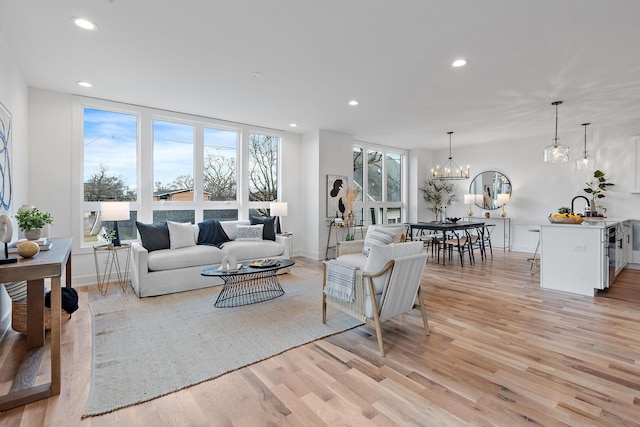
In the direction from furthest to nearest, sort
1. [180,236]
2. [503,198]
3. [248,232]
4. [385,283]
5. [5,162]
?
[503,198] < [248,232] < [180,236] < [5,162] < [385,283]

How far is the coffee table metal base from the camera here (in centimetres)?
375

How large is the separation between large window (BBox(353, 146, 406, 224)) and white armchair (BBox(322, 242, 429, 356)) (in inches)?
211

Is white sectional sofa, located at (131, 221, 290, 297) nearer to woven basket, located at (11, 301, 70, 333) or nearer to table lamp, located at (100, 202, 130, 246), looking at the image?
table lamp, located at (100, 202, 130, 246)

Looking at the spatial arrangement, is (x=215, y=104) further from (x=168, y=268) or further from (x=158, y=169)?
(x=168, y=268)

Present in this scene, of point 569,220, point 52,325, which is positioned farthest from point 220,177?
point 569,220

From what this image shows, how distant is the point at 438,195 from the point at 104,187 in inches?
312

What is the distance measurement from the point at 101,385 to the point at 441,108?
17.7ft

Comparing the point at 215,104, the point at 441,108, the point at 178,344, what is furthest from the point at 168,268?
the point at 441,108

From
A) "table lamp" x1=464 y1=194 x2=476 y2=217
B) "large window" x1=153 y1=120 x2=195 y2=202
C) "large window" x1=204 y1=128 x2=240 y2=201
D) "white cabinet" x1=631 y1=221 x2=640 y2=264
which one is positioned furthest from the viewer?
"table lamp" x1=464 y1=194 x2=476 y2=217

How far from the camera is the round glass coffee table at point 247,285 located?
364 cm

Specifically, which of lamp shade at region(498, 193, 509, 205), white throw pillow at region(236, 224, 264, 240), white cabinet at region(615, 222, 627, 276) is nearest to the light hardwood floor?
white cabinet at region(615, 222, 627, 276)

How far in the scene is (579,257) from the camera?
4137mm

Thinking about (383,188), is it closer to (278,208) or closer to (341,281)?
(278,208)

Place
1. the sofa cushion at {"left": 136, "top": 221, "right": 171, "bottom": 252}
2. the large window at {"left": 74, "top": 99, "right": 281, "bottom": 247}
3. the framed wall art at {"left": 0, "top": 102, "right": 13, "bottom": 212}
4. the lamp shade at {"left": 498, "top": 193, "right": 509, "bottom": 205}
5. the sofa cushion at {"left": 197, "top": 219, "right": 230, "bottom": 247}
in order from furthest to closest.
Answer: the lamp shade at {"left": 498, "top": 193, "right": 509, "bottom": 205} < the sofa cushion at {"left": 197, "top": 219, "right": 230, "bottom": 247} < the large window at {"left": 74, "top": 99, "right": 281, "bottom": 247} < the sofa cushion at {"left": 136, "top": 221, "right": 171, "bottom": 252} < the framed wall art at {"left": 0, "top": 102, "right": 13, "bottom": 212}
